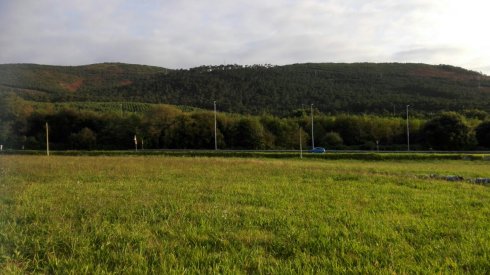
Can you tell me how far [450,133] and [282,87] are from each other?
176 ft

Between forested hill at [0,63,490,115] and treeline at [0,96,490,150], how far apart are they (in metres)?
17.3

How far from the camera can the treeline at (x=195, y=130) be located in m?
77.3

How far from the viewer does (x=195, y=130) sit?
78.7m

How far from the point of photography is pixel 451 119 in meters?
69.1

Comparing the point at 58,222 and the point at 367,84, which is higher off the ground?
the point at 367,84

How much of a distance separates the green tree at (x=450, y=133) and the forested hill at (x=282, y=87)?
2723 centimetres

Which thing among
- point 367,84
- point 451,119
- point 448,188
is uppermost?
point 367,84

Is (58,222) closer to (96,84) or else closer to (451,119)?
(451,119)

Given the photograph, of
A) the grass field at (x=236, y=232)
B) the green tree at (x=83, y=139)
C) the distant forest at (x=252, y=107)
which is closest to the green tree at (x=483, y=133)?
the distant forest at (x=252, y=107)

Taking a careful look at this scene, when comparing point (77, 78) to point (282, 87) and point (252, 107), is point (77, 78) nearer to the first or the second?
point (252, 107)

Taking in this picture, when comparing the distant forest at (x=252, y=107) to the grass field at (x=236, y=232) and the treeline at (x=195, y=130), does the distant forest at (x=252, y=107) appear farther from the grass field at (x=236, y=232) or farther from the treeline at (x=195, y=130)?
the grass field at (x=236, y=232)

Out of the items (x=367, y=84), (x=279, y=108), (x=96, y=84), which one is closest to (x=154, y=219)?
(x=279, y=108)

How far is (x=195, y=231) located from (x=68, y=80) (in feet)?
406

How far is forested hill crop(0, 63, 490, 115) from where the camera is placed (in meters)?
104
